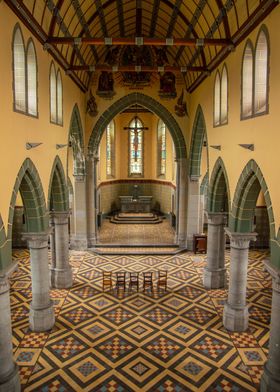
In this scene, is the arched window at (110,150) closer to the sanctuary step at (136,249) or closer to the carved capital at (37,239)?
the sanctuary step at (136,249)

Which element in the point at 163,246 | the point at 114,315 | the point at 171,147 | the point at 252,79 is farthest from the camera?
A: the point at 171,147

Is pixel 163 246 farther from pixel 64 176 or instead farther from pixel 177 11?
pixel 177 11

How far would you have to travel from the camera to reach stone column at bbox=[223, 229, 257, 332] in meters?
12.9

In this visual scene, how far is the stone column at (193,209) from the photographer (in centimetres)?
2253

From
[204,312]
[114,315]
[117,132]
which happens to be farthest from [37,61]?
[117,132]

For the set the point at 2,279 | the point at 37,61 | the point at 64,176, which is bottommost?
the point at 2,279

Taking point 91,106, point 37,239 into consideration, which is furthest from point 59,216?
point 91,106

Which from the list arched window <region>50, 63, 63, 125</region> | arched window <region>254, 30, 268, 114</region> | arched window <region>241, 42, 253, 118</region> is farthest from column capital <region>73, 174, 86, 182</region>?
arched window <region>254, 30, 268, 114</region>

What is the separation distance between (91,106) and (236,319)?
1440cm

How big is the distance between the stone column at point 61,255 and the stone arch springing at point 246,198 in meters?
7.37

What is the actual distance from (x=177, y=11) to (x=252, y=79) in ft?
20.6

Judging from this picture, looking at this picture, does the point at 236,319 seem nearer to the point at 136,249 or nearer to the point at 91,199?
the point at 136,249

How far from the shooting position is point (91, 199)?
22922mm

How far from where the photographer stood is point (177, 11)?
49.6 feet
